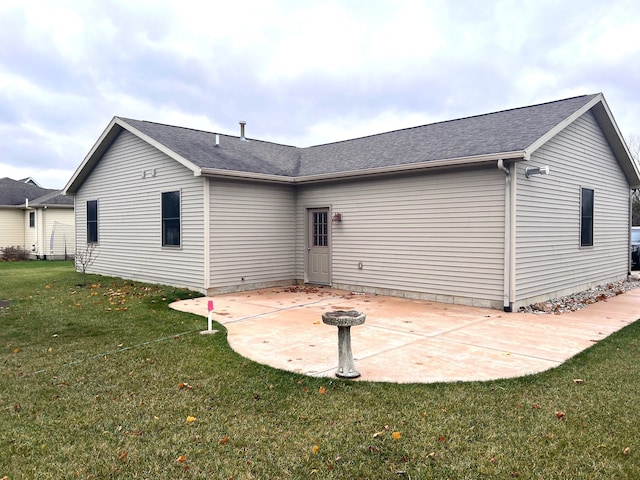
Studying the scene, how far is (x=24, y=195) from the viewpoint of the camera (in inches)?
1056

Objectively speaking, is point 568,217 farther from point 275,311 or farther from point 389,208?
point 275,311

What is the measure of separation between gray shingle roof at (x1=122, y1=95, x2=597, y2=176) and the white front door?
120cm

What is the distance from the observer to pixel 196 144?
12219mm

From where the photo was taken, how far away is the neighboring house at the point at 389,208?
352 inches

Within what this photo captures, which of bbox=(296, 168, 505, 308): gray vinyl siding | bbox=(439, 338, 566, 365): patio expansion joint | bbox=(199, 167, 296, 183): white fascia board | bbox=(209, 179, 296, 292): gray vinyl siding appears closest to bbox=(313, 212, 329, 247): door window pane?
bbox=(296, 168, 505, 308): gray vinyl siding

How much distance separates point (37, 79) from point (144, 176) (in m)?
13.1

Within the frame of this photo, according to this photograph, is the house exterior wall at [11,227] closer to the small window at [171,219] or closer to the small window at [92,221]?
the small window at [92,221]

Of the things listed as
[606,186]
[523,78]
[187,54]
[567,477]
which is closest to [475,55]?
[523,78]

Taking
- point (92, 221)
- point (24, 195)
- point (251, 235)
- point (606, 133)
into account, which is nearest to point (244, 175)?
point (251, 235)

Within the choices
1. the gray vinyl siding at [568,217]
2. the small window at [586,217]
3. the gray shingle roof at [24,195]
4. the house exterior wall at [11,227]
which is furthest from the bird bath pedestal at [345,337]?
the house exterior wall at [11,227]

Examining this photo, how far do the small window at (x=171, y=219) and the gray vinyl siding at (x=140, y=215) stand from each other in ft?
0.51

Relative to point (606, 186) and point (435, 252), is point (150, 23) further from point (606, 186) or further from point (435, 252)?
point (606, 186)

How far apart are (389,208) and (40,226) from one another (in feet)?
69.8

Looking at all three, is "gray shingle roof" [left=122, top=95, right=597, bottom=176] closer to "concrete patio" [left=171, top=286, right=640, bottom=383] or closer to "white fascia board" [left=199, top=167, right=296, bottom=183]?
"white fascia board" [left=199, top=167, right=296, bottom=183]
